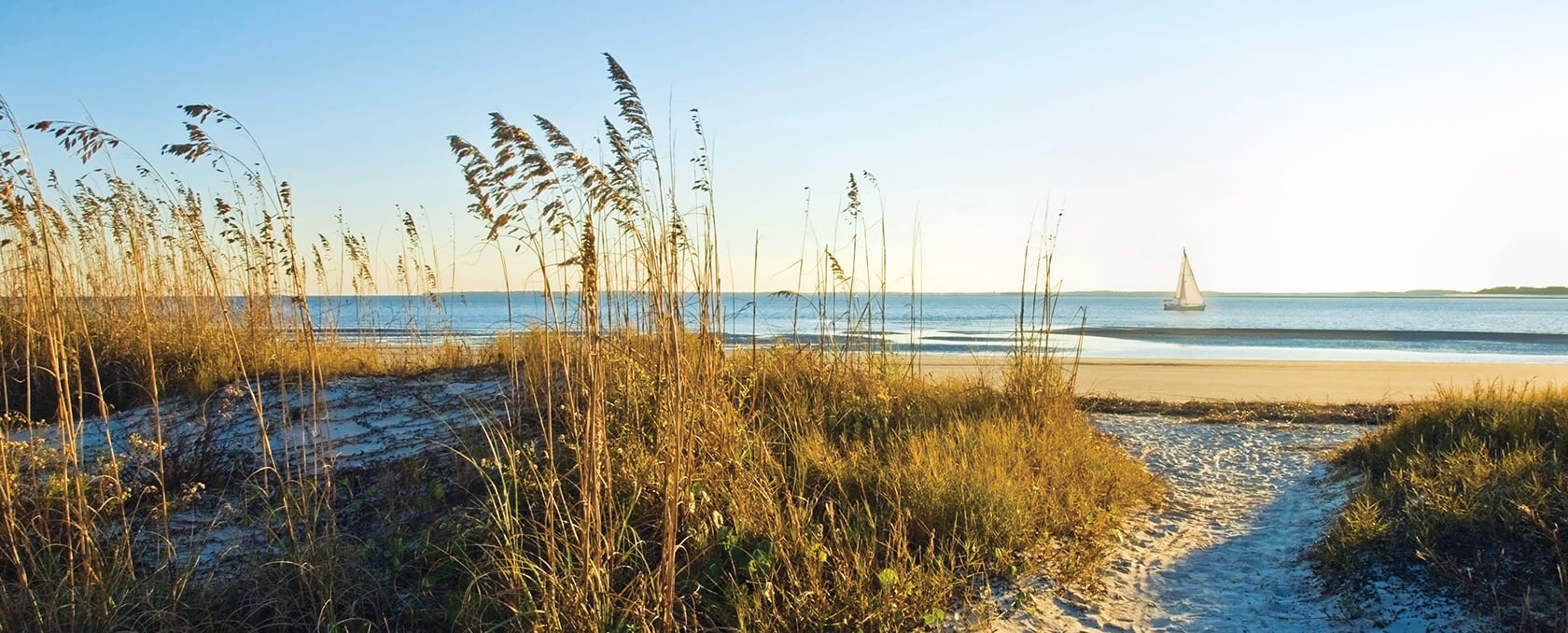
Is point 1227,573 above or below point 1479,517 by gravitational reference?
below

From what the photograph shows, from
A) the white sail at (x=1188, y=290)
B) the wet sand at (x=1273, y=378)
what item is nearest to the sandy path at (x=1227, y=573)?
the wet sand at (x=1273, y=378)

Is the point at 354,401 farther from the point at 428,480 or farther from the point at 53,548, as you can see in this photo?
the point at 53,548

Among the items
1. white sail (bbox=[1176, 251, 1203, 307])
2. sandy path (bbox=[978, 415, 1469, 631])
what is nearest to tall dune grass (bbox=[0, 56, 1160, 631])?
sandy path (bbox=[978, 415, 1469, 631])

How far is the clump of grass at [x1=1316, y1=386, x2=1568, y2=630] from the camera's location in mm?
3154

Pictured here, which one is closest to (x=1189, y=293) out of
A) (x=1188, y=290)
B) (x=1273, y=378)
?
(x=1188, y=290)

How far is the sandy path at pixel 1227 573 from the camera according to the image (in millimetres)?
3219

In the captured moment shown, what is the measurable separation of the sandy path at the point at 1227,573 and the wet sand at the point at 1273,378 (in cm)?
265

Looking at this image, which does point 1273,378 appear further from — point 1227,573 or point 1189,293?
point 1189,293

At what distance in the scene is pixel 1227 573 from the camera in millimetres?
3766

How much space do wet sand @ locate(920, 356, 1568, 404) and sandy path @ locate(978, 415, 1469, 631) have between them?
Answer: 2645 millimetres

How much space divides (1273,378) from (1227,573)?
28.8 ft

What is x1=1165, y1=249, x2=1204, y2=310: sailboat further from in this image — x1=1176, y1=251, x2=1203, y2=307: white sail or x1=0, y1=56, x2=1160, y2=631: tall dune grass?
x1=0, y1=56, x2=1160, y2=631: tall dune grass

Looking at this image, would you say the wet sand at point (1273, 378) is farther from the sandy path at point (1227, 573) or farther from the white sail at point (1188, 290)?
the white sail at point (1188, 290)

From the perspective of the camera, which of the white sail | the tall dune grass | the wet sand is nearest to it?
the tall dune grass
